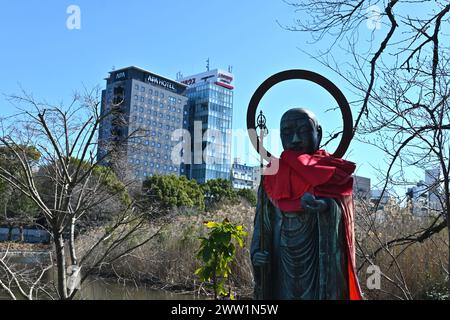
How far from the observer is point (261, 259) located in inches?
139

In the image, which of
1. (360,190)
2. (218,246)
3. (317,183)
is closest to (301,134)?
(317,183)

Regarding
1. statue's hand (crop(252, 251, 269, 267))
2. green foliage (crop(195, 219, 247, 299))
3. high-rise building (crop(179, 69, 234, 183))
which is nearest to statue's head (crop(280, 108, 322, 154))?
statue's hand (crop(252, 251, 269, 267))

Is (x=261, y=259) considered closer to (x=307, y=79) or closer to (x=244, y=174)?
(x=307, y=79)

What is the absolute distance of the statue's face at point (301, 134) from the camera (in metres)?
3.76

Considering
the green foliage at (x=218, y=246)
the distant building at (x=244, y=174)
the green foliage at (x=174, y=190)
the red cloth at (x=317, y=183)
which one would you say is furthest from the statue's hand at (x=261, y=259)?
the green foliage at (x=174, y=190)

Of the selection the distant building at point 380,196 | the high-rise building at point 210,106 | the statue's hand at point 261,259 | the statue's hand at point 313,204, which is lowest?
the statue's hand at point 261,259

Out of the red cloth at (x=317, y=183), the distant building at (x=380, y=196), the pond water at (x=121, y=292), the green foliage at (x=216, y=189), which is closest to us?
the red cloth at (x=317, y=183)

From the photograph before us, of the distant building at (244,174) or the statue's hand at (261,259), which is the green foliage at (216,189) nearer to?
the distant building at (244,174)

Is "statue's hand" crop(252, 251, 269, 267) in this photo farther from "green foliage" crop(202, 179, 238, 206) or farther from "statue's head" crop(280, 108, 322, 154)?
"green foliage" crop(202, 179, 238, 206)

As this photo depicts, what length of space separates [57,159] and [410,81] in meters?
5.55

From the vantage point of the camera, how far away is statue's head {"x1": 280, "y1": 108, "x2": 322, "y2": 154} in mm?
3760

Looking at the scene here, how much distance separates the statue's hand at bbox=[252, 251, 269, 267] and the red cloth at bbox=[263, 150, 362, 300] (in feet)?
1.23

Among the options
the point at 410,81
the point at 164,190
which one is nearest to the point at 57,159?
the point at 410,81
